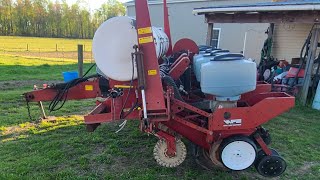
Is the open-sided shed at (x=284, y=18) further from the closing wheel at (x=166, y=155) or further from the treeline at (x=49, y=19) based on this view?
the treeline at (x=49, y=19)

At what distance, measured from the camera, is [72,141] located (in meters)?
4.67

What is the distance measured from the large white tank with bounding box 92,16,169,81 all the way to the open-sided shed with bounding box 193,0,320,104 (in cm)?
515

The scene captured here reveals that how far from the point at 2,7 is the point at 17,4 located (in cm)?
352

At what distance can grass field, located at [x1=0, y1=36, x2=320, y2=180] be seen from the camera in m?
3.73

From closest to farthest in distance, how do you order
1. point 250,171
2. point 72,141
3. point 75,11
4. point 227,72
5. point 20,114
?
point 227,72
point 250,171
point 72,141
point 20,114
point 75,11

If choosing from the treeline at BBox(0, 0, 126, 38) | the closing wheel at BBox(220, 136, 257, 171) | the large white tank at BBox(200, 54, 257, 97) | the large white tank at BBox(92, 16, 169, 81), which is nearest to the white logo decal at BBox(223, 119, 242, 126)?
the closing wheel at BBox(220, 136, 257, 171)

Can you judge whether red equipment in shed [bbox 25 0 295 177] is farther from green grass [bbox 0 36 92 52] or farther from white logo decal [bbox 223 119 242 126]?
green grass [bbox 0 36 92 52]

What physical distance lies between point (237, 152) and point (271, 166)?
0.44 meters

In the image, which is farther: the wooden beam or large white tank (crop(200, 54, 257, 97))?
the wooden beam

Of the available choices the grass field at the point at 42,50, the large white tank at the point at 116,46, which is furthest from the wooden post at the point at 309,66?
the grass field at the point at 42,50

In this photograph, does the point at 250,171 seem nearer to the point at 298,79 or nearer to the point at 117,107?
the point at 117,107

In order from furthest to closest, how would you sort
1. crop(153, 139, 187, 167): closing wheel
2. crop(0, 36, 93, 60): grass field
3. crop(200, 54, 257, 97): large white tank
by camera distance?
crop(0, 36, 93, 60): grass field
crop(153, 139, 187, 167): closing wheel
crop(200, 54, 257, 97): large white tank

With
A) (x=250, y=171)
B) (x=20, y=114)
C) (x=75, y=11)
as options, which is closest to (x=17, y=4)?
(x=75, y=11)

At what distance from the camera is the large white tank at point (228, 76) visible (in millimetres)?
3199
